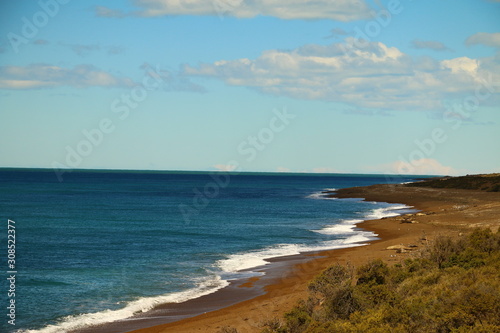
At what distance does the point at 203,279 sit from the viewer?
30.3m

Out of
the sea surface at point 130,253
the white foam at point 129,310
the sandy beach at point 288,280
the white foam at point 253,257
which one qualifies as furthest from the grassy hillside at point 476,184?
the white foam at point 129,310

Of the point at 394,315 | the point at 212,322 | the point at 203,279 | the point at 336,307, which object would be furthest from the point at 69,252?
the point at 394,315

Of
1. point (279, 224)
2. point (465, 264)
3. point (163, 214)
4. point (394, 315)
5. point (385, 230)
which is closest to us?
point (394, 315)

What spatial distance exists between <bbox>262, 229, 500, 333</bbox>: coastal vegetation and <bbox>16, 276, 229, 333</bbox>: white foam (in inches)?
329

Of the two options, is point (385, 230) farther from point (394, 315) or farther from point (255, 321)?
point (394, 315)

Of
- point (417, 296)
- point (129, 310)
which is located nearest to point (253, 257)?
point (129, 310)

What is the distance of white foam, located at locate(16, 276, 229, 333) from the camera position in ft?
70.0

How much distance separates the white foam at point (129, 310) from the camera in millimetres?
21328

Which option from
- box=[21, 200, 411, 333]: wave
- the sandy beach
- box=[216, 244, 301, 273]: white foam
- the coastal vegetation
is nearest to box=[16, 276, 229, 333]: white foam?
box=[21, 200, 411, 333]: wave

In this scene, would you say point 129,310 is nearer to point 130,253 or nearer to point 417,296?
point 417,296

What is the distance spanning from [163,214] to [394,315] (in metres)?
58.0

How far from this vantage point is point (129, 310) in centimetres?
2388

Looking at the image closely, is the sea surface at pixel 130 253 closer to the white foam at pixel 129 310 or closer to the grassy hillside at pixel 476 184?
the white foam at pixel 129 310

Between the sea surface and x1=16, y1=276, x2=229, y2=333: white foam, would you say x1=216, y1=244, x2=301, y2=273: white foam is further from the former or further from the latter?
x1=16, y1=276, x2=229, y2=333: white foam
